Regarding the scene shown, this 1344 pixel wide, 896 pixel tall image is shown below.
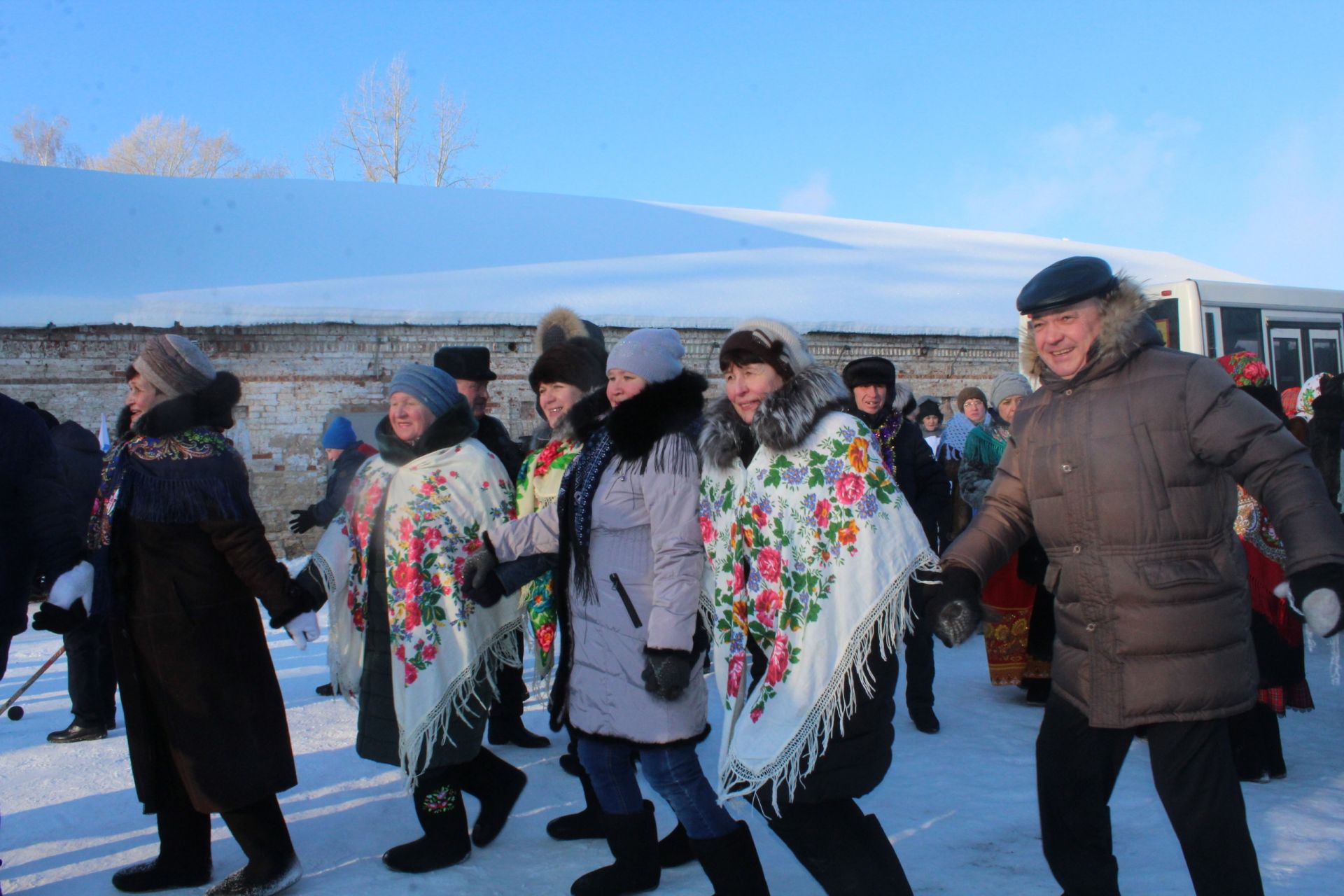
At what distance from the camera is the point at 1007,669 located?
5125 mm

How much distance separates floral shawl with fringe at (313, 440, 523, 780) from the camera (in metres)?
3.17

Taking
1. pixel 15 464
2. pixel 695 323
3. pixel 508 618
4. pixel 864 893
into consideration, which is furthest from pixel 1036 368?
pixel 695 323

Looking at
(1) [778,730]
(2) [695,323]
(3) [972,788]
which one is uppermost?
(2) [695,323]

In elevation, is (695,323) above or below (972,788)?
above

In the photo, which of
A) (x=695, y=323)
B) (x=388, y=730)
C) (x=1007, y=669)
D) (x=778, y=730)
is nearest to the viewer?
(x=778, y=730)

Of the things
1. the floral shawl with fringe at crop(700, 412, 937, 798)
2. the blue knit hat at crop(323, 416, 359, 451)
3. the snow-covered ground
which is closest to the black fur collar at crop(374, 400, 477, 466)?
the floral shawl with fringe at crop(700, 412, 937, 798)

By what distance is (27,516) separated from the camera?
9.45 ft

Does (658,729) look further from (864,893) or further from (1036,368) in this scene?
(1036,368)

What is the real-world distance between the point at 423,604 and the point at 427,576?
93 mm

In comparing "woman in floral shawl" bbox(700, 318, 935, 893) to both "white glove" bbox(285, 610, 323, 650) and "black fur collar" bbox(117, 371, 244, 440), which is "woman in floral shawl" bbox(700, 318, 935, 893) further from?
"black fur collar" bbox(117, 371, 244, 440)

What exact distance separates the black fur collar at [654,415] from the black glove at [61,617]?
1.62 m

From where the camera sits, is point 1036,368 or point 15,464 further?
point 15,464

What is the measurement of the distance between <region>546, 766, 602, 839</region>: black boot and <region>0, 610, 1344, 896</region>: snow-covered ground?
0.04 metres

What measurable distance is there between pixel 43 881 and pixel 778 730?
8.60 feet
